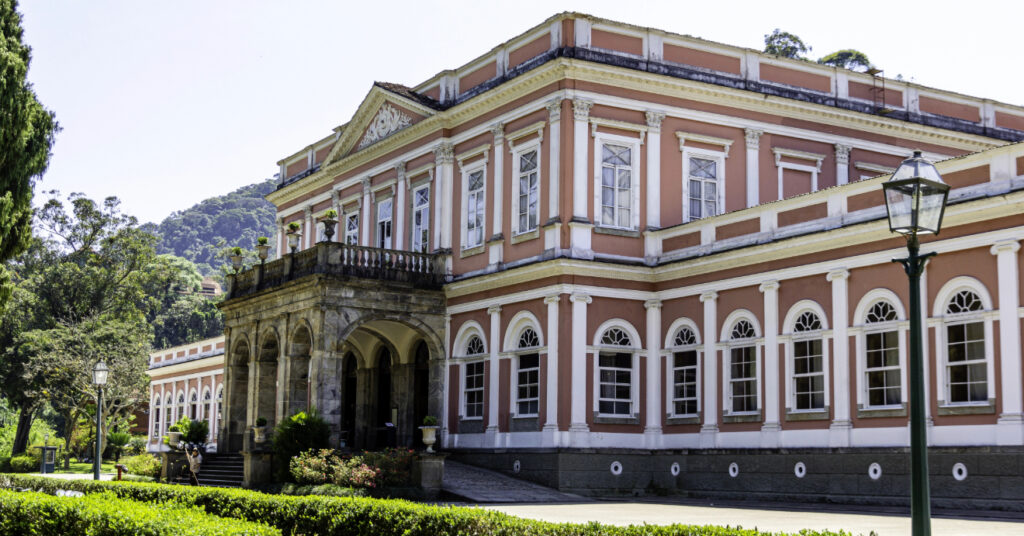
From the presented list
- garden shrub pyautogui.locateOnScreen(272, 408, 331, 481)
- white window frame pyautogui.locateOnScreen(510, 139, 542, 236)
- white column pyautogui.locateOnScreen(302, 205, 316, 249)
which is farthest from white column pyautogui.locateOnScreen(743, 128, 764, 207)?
white column pyautogui.locateOnScreen(302, 205, 316, 249)

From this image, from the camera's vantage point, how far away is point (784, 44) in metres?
55.2

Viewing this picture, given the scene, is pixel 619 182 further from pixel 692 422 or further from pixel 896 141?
pixel 896 141

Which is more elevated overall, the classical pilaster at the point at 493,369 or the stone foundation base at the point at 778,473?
the classical pilaster at the point at 493,369

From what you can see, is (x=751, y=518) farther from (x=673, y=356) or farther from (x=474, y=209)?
(x=474, y=209)

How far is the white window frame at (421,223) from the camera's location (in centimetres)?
3195

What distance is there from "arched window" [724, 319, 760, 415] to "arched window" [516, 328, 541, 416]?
445 centimetres

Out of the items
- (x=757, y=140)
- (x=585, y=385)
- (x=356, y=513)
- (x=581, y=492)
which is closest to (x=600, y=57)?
(x=757, y=140)

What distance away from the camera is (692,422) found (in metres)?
26.4

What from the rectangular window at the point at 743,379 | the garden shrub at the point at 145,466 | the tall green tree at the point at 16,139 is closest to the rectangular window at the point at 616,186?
the rectangular window at the point at 743,379

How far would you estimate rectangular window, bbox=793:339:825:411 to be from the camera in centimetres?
2339

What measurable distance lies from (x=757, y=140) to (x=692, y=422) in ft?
24.7

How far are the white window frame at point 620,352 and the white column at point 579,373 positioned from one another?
0.28 metres

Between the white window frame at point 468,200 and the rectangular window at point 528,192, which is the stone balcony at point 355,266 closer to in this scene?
the white window frame at point 468,200

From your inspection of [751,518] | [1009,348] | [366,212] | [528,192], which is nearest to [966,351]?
[1009,348]
